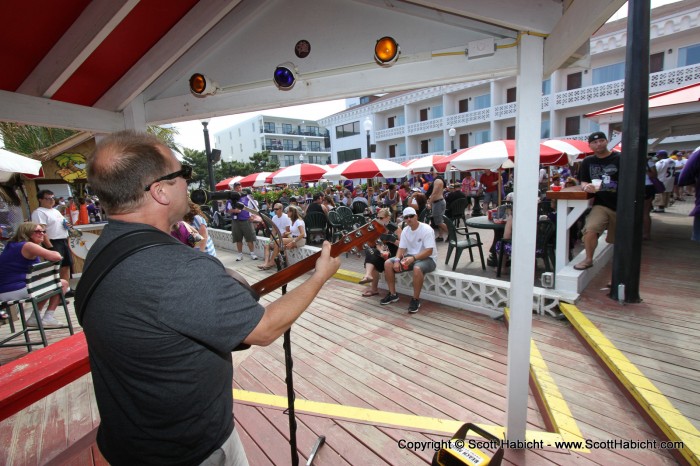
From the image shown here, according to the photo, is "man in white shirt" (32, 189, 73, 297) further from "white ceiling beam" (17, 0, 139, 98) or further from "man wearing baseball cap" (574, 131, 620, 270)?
"man wearing baseball cap" (574, 131, 620, 270)

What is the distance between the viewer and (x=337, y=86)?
2592mm

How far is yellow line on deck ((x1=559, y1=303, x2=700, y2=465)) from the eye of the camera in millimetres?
1932

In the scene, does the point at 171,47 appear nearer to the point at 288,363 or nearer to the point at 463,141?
the point at 288,363

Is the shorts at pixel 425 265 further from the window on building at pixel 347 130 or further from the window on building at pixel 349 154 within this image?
the window on building at pixel 347 130

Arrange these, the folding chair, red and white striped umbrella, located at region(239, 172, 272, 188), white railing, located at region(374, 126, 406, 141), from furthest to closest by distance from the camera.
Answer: white railing, located at region(374, 126, 406, 141)
red and white striped umbrella, located at region(239, 172, 272, 188)
the folding chair

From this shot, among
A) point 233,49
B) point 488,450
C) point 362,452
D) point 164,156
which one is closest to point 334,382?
point 362,452

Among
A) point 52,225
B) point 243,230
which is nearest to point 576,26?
point 52,225

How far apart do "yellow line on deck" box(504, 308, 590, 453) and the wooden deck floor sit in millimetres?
43

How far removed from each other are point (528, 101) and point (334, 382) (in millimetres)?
2798

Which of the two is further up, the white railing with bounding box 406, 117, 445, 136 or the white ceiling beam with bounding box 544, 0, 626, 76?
the white railing with bounding box 406, 117, 445, 136

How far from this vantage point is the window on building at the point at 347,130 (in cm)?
3772

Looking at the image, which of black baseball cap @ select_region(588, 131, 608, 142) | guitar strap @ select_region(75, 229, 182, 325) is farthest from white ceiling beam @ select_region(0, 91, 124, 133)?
black baseball cap @ select_region(588, 131, 608, 142)

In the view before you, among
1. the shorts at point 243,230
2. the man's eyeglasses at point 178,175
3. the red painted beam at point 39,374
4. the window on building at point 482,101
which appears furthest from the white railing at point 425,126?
the man's eyeglasses at point 178,175

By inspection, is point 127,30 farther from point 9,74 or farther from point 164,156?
point 164,156
